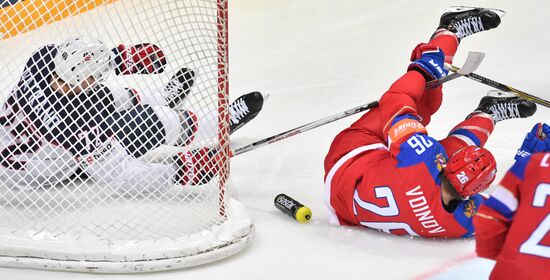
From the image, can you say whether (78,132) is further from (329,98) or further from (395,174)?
(329,98)

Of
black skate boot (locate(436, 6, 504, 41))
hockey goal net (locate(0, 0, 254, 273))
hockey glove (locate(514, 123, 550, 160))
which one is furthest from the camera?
black skate boot (locate(436, 6, 504, 41))

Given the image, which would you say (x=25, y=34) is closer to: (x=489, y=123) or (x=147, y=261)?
(x=147, y=261)

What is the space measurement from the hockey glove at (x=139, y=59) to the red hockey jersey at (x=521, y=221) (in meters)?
0.93

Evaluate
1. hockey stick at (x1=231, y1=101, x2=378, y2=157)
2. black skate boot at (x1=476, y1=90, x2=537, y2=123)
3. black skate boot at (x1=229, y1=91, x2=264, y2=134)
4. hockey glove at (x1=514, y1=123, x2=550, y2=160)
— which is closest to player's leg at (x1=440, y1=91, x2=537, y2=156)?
black skate boot at (x1=476, y1=90, x2=537, y2=123)

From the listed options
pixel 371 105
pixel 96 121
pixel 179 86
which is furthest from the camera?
pixel 371 105

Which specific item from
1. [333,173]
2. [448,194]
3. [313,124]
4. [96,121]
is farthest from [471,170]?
[96,121]

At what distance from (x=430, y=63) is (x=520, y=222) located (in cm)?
106

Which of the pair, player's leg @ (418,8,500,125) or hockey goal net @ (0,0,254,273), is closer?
hockey goal net @ (0,0,254,273)

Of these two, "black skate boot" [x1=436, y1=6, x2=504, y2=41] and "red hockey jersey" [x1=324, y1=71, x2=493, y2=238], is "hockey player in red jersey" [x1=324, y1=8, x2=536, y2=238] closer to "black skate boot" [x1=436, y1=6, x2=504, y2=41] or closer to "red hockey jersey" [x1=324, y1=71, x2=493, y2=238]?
"red hockey jersey" [x1=324, y1=71, x2=493, y2=238]

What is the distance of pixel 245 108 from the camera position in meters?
2.39

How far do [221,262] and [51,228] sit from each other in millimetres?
426

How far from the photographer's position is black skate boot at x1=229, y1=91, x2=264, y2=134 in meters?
2.38

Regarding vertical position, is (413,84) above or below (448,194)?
above

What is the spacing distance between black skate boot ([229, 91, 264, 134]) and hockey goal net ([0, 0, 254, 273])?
373 millimetres
